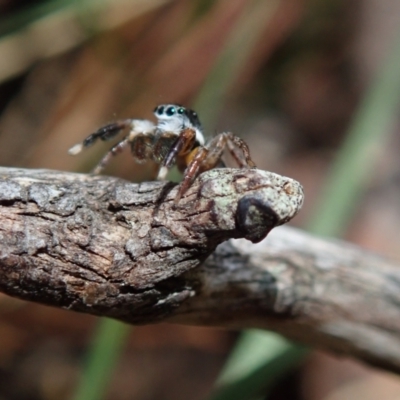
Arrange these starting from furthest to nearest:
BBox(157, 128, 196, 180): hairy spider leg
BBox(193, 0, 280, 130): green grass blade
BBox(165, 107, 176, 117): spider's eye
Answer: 1. BBox(193, 0, 280, 130): green grass blade
2. BBox(165, 107, 176, 117): spider's eye
3. BBox(157, 128, 196, 180): hairy spider leg

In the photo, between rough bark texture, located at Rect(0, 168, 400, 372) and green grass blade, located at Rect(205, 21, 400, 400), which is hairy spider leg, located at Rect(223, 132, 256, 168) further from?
green grass blade, located at Rect(205, 21, 400, 400)

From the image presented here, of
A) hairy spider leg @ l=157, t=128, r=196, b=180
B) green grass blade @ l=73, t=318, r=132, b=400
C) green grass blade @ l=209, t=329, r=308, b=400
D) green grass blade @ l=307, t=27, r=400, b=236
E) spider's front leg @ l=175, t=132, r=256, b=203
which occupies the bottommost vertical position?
green grass blade @ l=73, t=318, r=132, b=400

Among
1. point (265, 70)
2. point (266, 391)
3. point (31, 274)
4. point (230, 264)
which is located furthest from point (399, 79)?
point (31, 274)

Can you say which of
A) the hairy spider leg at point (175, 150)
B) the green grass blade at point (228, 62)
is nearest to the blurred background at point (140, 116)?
the green grass blade at point (228, 62)

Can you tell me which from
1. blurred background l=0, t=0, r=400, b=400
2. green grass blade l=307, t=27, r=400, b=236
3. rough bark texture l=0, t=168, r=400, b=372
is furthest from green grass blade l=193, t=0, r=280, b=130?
rough bark texture l=0, t=168, r=400, b=372

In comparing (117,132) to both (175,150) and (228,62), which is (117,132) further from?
(228,62)

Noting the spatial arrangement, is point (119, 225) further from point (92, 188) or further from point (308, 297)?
point (308, 297)

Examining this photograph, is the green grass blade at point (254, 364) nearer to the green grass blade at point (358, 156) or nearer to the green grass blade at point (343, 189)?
the green grass blade at point (343, 189)

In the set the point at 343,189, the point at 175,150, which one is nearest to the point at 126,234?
the point at 175,150
